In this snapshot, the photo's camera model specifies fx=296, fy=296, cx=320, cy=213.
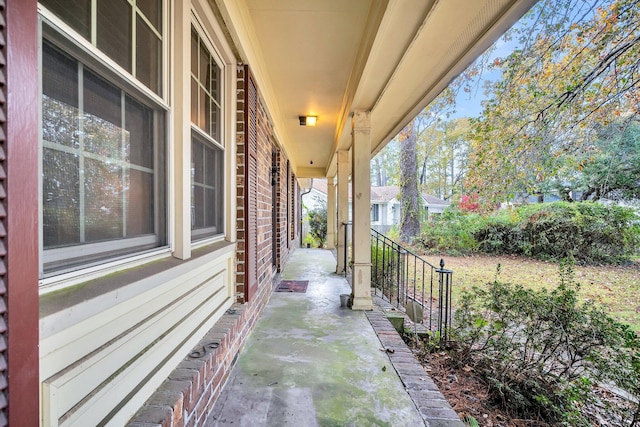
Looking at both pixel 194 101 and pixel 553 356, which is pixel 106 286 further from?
pixel 553 356

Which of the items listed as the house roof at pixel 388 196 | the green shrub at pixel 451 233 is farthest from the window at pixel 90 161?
the house roof at pixel 388 196

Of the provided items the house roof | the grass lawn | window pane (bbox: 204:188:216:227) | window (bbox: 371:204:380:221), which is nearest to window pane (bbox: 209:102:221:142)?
window pane (bbox: 204:188:216:227)

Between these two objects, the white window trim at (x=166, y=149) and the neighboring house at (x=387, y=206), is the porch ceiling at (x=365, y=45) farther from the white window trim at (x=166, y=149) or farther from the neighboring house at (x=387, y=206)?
the neighboring house at (x=387, y=206)

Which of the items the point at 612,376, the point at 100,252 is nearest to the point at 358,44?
the point at 100,252

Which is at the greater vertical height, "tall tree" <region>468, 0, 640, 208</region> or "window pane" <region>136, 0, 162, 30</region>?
"tall tree" <region>468, 0, 640, 208</region>

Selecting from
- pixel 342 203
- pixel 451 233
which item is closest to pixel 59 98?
pixel 342 203

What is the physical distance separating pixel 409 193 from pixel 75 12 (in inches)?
506

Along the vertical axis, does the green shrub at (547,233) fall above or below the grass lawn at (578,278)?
above

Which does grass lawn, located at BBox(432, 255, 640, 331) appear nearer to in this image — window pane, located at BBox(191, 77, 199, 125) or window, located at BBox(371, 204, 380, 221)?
window pane, located at BBox(191, 77, 199, 125)

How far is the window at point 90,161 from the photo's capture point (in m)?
0.84

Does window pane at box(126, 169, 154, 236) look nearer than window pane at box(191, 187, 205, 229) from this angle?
Yes

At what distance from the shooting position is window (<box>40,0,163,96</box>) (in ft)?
3.01

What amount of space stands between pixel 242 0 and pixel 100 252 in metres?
1.93

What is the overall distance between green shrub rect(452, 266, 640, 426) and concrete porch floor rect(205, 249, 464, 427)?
79 centimetres
